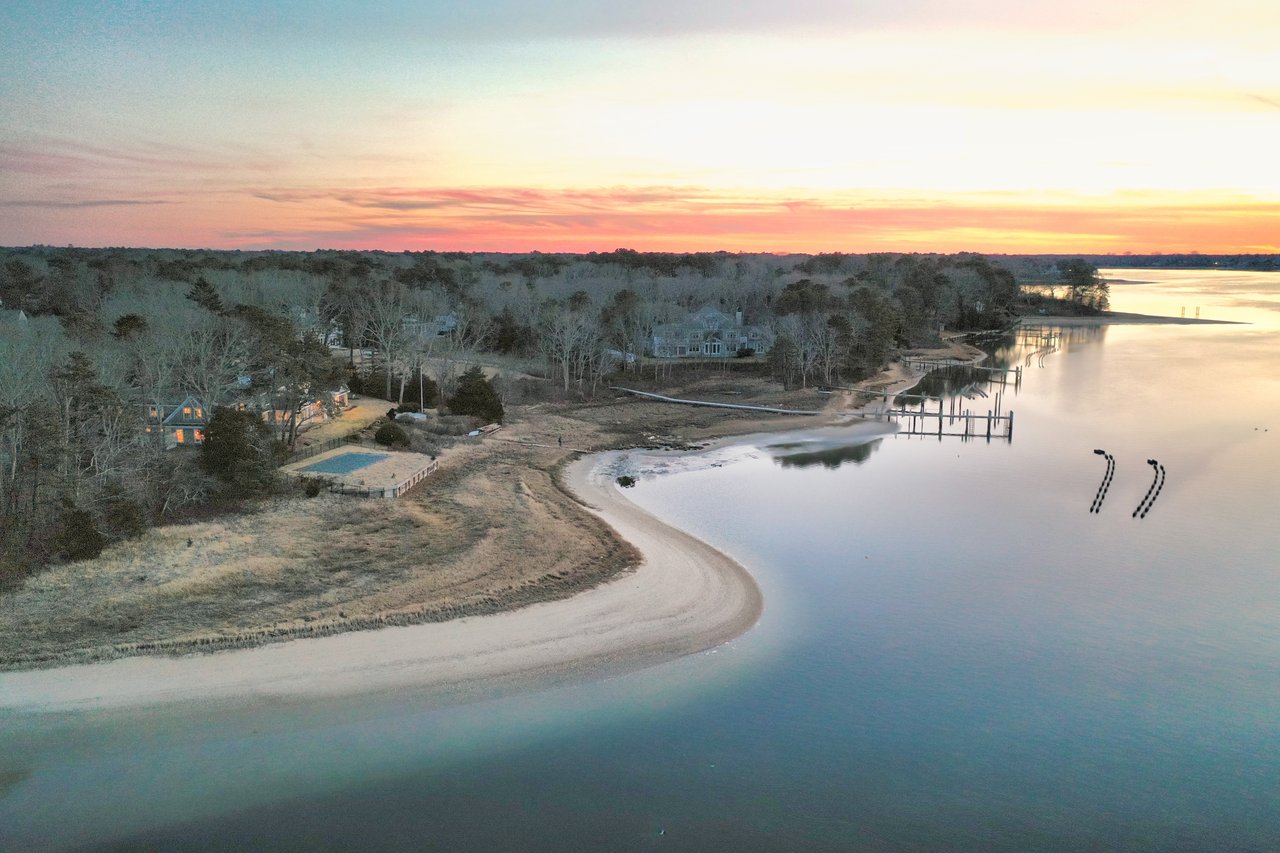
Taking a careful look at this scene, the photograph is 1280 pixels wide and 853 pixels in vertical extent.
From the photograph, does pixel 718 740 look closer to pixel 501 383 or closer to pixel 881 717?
pixel 881 717

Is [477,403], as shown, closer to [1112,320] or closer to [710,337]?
[710,337]

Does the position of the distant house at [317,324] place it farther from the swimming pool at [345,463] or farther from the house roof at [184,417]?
the swimming pool at [345,463]

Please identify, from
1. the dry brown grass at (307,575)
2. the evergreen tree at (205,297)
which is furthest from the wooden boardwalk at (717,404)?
the evergreen tree at (205,297)

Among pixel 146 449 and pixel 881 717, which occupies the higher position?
pixel 146 449

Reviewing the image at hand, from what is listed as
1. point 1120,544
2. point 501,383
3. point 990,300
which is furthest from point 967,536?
point 990,300

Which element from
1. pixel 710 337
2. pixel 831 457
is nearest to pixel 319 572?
pixel 831 457

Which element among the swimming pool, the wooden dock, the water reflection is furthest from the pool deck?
the wooden dock
